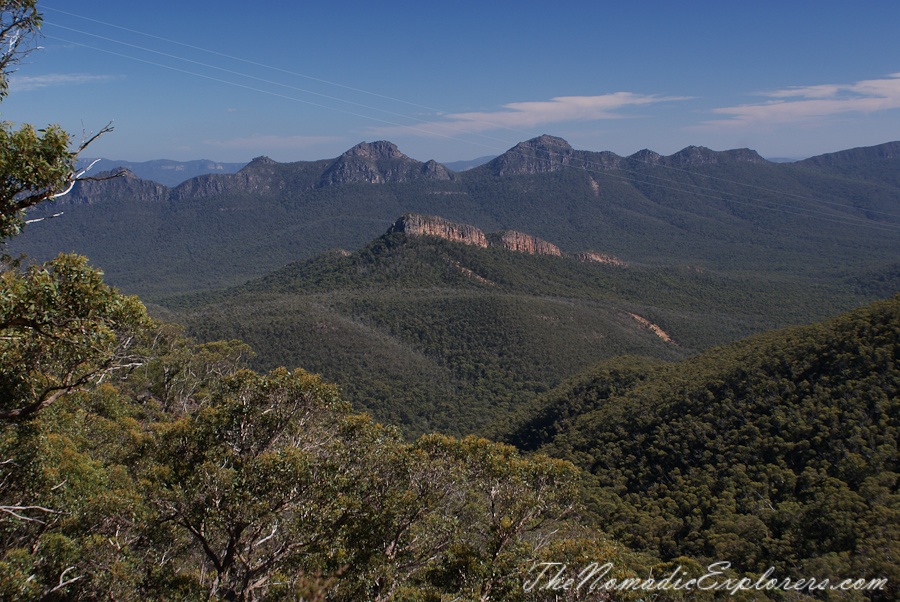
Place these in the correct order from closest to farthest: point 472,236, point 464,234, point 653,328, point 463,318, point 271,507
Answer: point 271,507
point 463,318
point 653,328
point 464,234
point 472,236

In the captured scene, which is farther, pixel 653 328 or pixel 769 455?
pixel 653 328

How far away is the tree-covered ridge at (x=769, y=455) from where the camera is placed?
24766 millimetres

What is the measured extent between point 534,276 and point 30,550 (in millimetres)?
113953

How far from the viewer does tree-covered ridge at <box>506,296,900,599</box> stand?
81.3 ft

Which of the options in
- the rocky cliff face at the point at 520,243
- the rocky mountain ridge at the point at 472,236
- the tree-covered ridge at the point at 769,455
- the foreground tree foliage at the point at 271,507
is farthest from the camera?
the rocky cliff face at the point at 520,243

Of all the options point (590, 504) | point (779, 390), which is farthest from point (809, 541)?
point (779, 390)

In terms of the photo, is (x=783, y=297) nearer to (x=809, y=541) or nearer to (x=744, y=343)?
(x=744, y=343)

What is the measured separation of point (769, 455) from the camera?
33.0 metres

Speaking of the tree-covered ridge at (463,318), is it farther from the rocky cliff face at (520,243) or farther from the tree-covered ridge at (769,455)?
the tree-covered ridge at (769,455)

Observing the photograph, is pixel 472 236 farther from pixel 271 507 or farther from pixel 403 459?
pixel 271 507

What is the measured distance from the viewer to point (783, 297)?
12156 cm

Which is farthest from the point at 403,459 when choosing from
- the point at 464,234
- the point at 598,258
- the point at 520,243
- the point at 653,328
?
the point at 598,258

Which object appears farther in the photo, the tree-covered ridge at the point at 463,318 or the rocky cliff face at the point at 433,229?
the rocky cliff face at the point at 433,229

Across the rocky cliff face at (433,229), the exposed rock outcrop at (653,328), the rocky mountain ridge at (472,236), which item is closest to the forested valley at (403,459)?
the exposed rock outcrop at (653,328)
